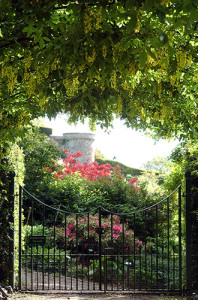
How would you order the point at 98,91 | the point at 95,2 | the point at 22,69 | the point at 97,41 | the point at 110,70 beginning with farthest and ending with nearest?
the point at 98,91
the point at 22,69
the point at 110,70
the point at 97,41
the point at 95,2

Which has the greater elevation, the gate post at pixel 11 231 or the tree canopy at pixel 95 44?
the tree canopy at pixel 95 44

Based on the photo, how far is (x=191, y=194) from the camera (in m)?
5.38

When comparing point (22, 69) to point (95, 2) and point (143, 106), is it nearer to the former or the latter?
point (95, 2)

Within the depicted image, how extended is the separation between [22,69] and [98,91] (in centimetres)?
171

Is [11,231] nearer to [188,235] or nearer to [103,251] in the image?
[188,235]

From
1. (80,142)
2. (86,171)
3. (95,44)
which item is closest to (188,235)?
(95,44)

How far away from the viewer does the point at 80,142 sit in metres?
20.8

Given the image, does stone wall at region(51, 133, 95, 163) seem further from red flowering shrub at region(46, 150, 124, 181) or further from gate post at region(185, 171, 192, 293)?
gate post at region(185, 171, 192, 293)

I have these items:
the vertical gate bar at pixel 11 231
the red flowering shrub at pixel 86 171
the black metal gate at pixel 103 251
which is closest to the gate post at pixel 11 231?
the vertical gate bar at pixel 11 231

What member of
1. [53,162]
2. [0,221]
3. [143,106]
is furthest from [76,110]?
[53,162]

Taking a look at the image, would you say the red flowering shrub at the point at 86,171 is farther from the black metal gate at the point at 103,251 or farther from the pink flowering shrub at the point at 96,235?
the pink flowering shrub at the point at 96,235

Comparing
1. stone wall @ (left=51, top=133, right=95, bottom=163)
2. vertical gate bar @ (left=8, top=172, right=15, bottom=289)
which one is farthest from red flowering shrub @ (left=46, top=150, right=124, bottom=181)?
stone wall @ (left=51, top=133, right=95, bottom=163)

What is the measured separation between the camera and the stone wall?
68.0 ft

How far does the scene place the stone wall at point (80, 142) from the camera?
2073 centimetres
